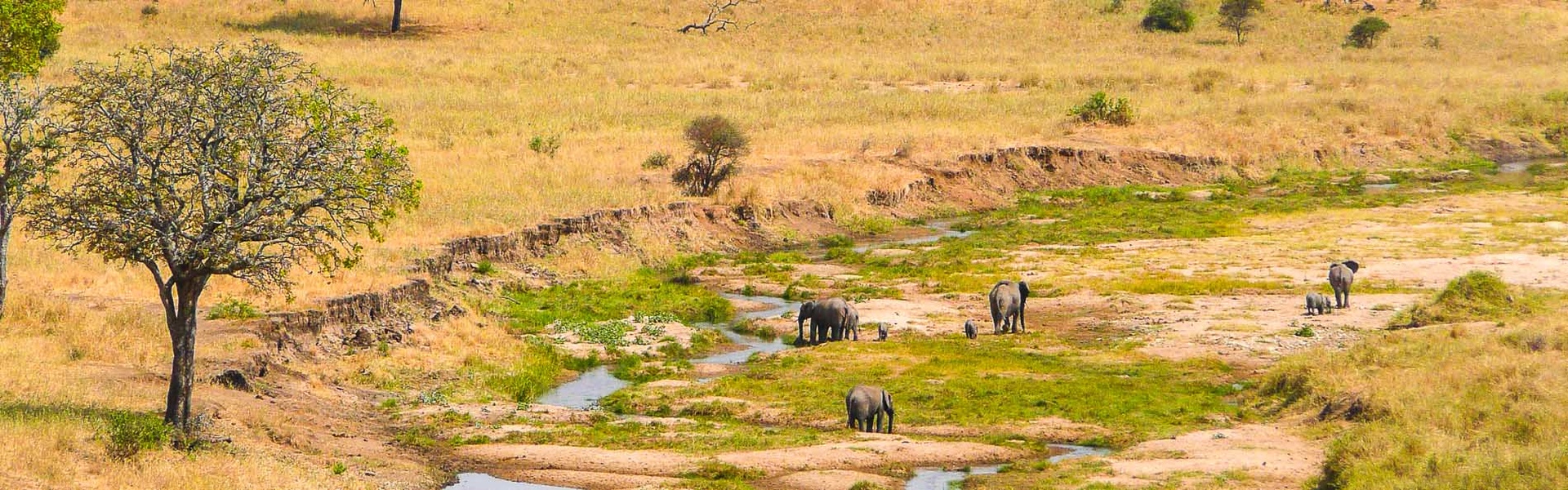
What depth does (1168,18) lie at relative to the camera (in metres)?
110

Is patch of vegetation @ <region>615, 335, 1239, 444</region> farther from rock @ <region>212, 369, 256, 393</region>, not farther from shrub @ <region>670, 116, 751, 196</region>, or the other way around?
shrub @ <region>670, 116, 751, 196</region>

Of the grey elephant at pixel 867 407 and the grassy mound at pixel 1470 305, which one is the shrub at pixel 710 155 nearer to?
the grassy mound at pixel 1470 305

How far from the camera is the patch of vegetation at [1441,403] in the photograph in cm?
2027

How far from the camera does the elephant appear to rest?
3428 cm

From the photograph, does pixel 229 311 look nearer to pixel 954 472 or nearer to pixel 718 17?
pixel 954 472

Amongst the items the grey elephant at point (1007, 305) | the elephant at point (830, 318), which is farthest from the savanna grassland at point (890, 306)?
the elephant at point (830, 318)

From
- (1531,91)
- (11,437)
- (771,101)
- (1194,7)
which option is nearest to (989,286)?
(11,437)

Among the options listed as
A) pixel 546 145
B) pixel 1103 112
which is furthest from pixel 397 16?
pixel 1103 112

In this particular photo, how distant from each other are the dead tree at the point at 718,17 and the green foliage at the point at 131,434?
84.1 metres

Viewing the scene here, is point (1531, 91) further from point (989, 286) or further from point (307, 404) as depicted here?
point (307, 404)

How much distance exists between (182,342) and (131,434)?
1.44 meters

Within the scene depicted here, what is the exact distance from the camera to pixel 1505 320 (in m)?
31.4

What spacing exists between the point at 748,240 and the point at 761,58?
148ft

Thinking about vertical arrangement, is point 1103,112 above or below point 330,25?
below
